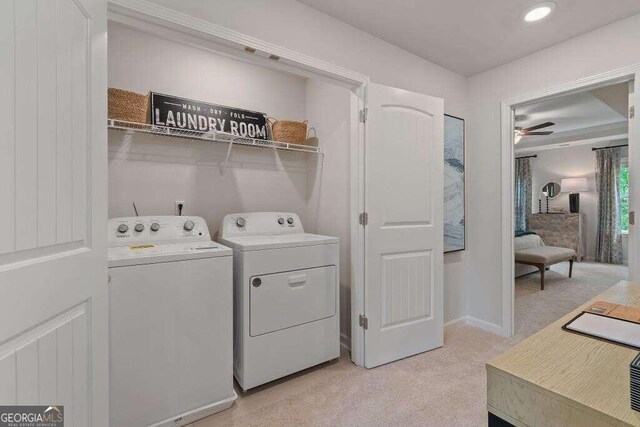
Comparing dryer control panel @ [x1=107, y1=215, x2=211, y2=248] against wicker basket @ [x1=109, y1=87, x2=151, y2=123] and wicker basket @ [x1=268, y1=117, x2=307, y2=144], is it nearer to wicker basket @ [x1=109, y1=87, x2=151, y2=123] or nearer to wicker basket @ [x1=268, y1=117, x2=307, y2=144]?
wicker basket @ [x1=109, y1=87, x2=151, y2=123]

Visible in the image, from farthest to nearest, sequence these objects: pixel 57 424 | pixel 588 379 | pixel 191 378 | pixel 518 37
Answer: pixel 518 37
pixel 191 378
pixel 57 424
pixel 588 379

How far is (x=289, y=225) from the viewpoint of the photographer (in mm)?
2521

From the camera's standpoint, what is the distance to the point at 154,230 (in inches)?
75.1

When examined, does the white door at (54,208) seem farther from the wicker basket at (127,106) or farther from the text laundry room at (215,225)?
the wicker basket at (127,106)

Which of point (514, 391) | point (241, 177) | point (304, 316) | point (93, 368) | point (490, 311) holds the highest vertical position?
point (241, 177)

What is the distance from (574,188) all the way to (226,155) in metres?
7.24

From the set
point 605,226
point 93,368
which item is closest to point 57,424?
point 93,368

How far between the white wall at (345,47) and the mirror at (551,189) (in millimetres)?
5392

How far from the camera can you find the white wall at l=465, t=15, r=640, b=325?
2281mm

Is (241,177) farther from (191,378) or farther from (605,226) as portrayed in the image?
(605,226)

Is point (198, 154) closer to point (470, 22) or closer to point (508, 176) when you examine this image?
point (470, 22)

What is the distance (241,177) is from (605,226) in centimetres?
710

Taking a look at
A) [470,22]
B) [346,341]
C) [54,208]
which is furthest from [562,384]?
[470,22]

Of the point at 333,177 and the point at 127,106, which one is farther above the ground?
the point at 127,106
